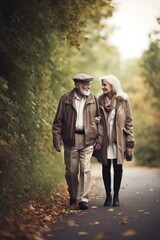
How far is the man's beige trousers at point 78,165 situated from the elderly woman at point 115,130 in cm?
33

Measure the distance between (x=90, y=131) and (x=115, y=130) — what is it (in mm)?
488

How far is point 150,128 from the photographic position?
34.3 meters

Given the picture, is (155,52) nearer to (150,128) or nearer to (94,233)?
(150,128)

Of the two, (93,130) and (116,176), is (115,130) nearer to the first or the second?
(93,130)

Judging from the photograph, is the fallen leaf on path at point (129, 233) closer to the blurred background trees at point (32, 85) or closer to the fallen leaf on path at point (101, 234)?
the fallen leaf on path at point (101, 234)

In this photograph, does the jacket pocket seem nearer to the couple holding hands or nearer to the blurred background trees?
the couple holding hands

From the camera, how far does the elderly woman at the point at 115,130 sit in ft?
35.0

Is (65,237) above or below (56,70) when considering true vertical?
below

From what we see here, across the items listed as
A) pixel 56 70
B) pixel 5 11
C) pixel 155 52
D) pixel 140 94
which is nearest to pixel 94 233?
pixel 5 11

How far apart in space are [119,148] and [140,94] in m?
28.2

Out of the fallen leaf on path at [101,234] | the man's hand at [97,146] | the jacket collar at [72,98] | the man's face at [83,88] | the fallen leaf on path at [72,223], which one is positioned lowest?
the fallen leaf on path at [72,223]

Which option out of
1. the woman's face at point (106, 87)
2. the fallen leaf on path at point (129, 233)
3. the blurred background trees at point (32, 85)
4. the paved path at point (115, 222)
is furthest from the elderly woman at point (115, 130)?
the fallen leaf on path at point (129, 233)

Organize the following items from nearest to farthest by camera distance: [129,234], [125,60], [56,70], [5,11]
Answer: [129,234] < [5,11] < [56,70] < [125,60]

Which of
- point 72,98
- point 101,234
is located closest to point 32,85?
point 72,98
